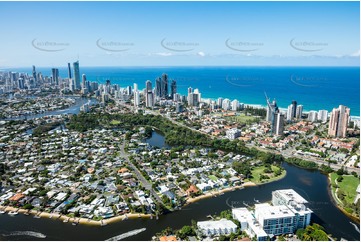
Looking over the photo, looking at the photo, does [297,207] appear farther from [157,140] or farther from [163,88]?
[163,88]

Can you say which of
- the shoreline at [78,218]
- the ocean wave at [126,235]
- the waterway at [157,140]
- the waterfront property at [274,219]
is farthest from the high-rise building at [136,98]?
the waterfront property at [274,219]

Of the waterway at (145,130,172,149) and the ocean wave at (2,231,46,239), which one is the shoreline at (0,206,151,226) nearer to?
the ocean wave at (2,231,46,239)

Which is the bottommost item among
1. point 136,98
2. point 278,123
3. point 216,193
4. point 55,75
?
point 216,193

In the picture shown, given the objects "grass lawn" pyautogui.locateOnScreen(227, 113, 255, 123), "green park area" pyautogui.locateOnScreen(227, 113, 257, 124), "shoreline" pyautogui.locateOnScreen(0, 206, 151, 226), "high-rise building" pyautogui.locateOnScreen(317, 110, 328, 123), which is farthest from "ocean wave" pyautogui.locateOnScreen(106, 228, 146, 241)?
"high-rise building" pyautogui.locateOnScreen(317, 110, 328, 123)

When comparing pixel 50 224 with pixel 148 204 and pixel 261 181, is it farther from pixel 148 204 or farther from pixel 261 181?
pixel 261 181

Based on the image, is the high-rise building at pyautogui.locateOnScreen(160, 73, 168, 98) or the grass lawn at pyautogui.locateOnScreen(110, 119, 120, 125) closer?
the grass lawn at pyautogui.locateOnScreen(110, 119, 120, 125)

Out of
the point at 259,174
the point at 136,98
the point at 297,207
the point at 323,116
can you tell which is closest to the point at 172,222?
the point at 297,207
